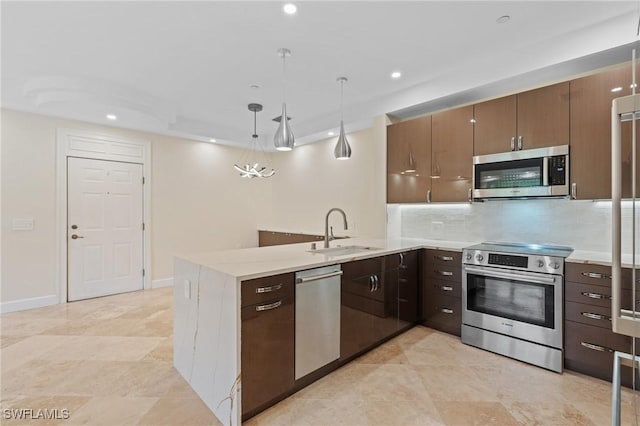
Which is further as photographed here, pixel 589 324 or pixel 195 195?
pixel 195 195

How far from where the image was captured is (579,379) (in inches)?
93.6

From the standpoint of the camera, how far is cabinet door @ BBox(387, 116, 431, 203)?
3.63 metres

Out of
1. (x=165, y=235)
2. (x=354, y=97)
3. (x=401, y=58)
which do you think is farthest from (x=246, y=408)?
(x=165, y=235)

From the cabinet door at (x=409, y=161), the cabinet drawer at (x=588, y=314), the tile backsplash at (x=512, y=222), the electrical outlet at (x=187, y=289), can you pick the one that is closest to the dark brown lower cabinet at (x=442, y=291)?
the tile backsplash at (x=512, y=222)

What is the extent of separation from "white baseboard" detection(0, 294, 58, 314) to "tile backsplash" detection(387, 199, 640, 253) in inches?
183

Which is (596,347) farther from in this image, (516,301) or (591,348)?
(516,301)

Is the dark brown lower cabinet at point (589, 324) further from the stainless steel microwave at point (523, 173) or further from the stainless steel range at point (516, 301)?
the stainless steel microwave at point (523, 173)

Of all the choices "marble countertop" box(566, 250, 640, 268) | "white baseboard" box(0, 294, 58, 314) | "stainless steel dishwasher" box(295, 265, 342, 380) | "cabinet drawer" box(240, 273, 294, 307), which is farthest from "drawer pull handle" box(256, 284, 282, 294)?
"white baseboard" box(0, 294, 58, 314)

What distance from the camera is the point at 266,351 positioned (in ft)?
6.36

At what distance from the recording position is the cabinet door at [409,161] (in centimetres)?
363

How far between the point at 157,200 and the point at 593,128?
5.61 metres

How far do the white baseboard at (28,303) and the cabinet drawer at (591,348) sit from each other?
19.3 feet

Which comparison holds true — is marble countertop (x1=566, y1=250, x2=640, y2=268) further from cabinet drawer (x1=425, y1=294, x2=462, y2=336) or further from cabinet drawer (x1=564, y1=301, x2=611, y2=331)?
cabinet drawer (x1=425, y1=294, x2=462, y2=336)

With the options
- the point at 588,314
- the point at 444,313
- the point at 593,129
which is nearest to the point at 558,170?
the point at 593,129
